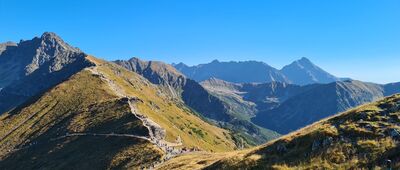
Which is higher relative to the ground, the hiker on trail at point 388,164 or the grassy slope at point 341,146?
the grassy slope at point 341,146

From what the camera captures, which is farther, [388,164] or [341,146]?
[341,146]

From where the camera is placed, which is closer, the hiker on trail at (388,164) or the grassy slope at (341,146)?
the hiker on trail at (388,164)

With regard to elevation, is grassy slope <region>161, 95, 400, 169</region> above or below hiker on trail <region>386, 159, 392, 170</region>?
above

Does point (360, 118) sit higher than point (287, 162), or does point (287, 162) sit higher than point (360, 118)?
point (360, 118)

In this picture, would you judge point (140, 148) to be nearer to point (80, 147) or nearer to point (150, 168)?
point (150, 168)

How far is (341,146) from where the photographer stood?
1843 inches

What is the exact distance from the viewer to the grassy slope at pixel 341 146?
4338 cm

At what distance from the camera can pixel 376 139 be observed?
4606cm

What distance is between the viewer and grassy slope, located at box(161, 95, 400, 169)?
43375mm

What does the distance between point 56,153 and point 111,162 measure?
53509mm

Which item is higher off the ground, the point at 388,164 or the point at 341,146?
the point at 341,146

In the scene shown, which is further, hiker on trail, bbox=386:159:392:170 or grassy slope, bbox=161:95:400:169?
grassy slope, bbox=161:95:400:169

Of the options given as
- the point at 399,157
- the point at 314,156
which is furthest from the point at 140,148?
the point at 399,157

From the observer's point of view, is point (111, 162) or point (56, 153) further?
point (56, 153)
